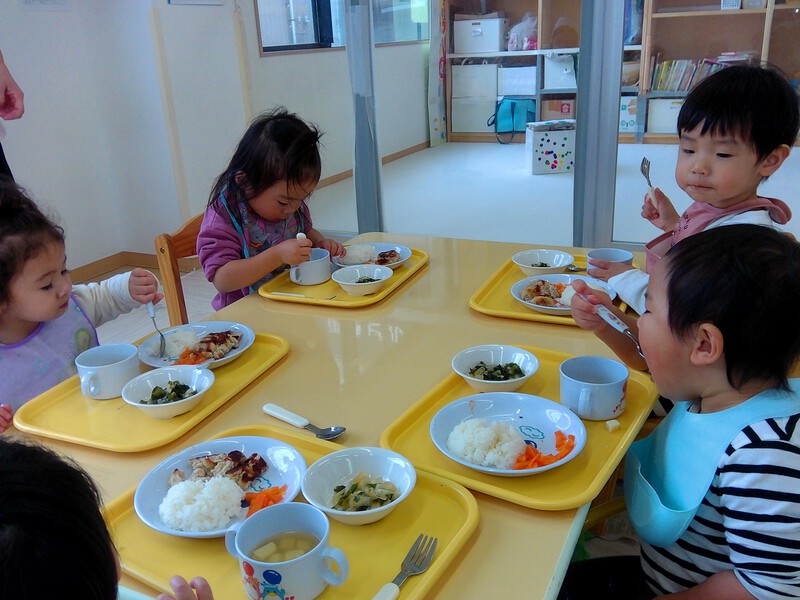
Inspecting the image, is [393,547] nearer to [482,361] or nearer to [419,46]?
[482,361]

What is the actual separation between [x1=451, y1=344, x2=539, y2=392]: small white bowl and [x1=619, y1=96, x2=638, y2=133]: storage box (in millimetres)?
2250

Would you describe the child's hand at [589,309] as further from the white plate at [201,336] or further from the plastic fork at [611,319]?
the white plate at [201,336]

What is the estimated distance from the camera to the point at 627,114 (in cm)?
305

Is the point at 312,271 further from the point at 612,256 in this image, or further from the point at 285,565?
the point at 285,565

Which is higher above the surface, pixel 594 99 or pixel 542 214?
pixel 594 99

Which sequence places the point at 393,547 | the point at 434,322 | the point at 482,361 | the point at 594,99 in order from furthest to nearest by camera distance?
1. the point at 594,99
2. the point at 434,322
3. the point at 482,361
4. the point at 393,547

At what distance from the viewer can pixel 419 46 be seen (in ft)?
12.2

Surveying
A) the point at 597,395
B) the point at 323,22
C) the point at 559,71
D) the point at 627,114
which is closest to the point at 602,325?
the point at 597,395

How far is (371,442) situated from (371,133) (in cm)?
310

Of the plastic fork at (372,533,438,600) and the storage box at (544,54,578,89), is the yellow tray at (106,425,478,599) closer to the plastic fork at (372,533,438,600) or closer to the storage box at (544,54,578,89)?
the plastic fork at (372,533,438,600)

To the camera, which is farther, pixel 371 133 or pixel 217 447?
pixel 371 133

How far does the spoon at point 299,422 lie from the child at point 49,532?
0.44 meters

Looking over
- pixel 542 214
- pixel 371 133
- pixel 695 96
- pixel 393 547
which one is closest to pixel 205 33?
pixel 371 133

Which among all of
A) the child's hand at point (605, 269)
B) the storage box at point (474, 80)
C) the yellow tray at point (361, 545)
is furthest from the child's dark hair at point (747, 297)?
the storage box at point (474, 80)
